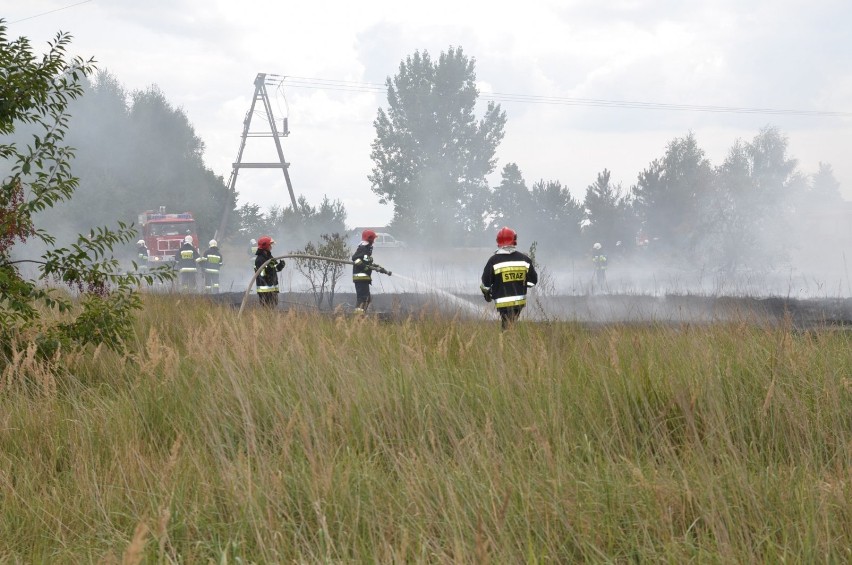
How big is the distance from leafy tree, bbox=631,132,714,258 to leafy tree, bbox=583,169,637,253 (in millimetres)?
1745

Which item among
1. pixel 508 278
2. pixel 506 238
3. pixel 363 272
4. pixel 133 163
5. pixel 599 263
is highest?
pixel 133 163

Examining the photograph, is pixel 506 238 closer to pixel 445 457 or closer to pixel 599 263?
pixel 445 457

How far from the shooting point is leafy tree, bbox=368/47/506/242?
56.8 m

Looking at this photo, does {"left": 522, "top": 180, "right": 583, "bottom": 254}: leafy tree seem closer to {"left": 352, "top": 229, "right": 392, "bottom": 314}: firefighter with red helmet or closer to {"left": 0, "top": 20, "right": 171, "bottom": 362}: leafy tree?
{"left": 352, "top": 229, "right": 392, "bottom": 314}: firefighter with red helmet

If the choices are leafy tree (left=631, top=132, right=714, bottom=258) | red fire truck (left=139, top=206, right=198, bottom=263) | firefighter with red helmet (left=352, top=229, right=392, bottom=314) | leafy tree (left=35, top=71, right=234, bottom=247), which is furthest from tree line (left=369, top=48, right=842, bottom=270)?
firefighter with red helmet (left=352, top=229, right=392, bottom=314)

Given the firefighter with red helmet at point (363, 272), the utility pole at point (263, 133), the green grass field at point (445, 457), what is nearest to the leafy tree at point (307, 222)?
the utility pole at point (263, 133)

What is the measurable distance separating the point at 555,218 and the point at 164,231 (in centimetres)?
2867

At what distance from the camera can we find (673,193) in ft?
166

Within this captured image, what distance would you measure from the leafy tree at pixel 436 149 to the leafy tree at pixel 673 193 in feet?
34.6

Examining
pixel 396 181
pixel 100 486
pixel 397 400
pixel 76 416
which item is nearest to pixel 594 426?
pixel 397 400

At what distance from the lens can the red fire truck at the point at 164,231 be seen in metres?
33.8

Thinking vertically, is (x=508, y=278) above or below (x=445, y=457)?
above

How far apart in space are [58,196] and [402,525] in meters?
4.66

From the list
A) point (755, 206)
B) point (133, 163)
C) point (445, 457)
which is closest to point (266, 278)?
point (445, 457)
